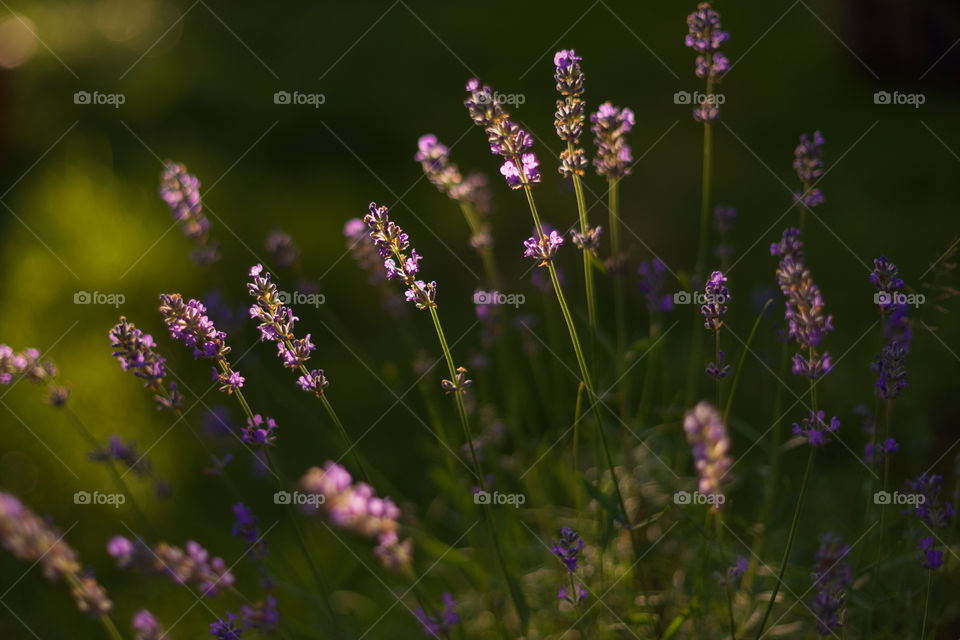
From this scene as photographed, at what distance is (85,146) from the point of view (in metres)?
4.41

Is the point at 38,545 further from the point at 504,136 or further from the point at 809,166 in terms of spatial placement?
the point at 809,166

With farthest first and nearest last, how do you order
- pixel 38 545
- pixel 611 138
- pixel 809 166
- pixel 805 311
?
1. pixel 809 166
2. pixel 611 138
3. pixel 805 311
4. pixel 38 545

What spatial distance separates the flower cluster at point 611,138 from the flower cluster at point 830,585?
0.88 metres

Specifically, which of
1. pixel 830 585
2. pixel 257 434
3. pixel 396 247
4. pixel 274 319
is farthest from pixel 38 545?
pixel 830 585

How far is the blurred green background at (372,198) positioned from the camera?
2715 millimetres

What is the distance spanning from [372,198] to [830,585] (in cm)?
322

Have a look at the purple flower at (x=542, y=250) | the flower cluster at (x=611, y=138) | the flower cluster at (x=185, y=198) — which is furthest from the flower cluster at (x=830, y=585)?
the flower cluster at (x=185, y=198)

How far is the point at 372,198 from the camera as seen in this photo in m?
4.12

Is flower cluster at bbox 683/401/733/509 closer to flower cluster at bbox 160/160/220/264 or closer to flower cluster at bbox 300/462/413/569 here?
flower cluster at bbox 300/462/413/569

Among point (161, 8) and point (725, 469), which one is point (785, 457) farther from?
point (161, 8)

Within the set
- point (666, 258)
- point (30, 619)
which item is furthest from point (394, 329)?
point (30, 619)

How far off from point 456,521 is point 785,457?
3.96 ft

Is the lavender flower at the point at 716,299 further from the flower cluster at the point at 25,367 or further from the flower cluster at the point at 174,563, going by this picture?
the flower cluster at the point at 25,367

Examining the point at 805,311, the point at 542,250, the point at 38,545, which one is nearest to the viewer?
the point at 38,545
